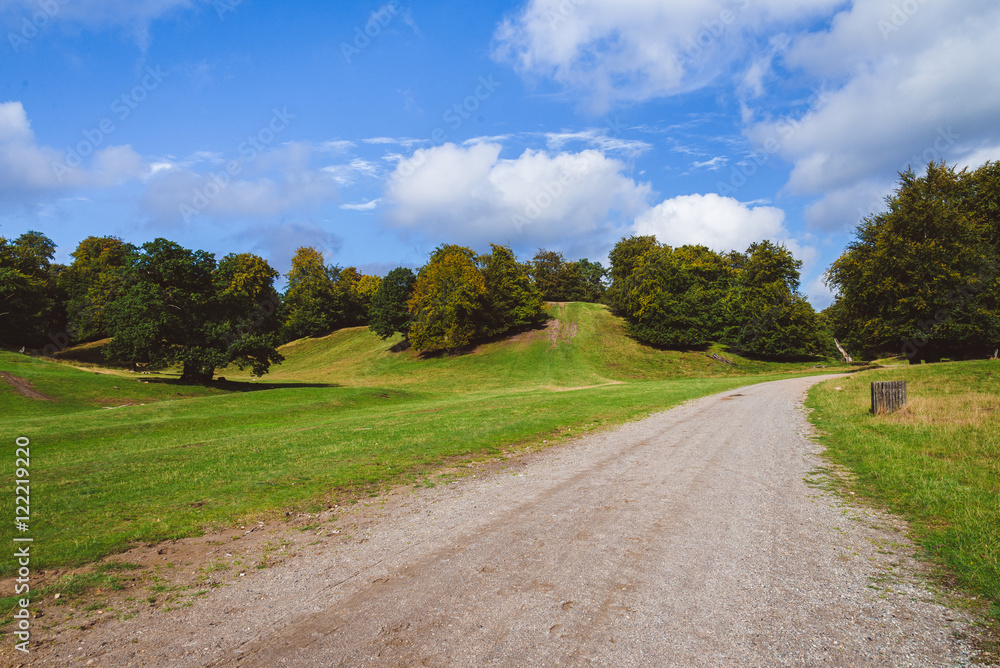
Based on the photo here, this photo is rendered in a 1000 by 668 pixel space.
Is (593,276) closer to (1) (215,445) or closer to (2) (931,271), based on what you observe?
(2) (931,271)

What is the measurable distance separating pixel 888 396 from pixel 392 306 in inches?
2573

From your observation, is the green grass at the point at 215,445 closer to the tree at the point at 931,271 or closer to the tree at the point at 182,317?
the tree at the point at 182,317

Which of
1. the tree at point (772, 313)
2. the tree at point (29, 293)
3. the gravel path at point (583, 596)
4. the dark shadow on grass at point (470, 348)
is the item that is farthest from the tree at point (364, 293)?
the gravel path at point (583, 596)

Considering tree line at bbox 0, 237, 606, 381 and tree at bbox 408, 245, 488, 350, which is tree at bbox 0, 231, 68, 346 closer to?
tree line at bbox 0, 237, 606, 381

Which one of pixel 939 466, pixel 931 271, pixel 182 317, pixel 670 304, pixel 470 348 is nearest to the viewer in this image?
pixel 939 466

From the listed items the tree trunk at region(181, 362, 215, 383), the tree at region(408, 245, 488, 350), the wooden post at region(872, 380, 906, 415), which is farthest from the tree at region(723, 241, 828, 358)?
the tree trunk at region(181, 362, 215, 383)

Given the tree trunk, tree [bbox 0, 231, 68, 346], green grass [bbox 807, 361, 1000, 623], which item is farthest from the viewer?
tree [bbox 0, 231, 68, 346]

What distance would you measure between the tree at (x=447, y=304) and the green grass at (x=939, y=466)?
163 feet

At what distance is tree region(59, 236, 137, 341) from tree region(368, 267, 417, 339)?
32443 mm

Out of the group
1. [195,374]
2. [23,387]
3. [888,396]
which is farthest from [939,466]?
[195,374]

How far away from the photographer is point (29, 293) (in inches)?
2509

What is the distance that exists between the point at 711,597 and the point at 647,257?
74462mm

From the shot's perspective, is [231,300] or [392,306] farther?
[392,306]

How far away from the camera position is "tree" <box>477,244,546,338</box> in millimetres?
72062
